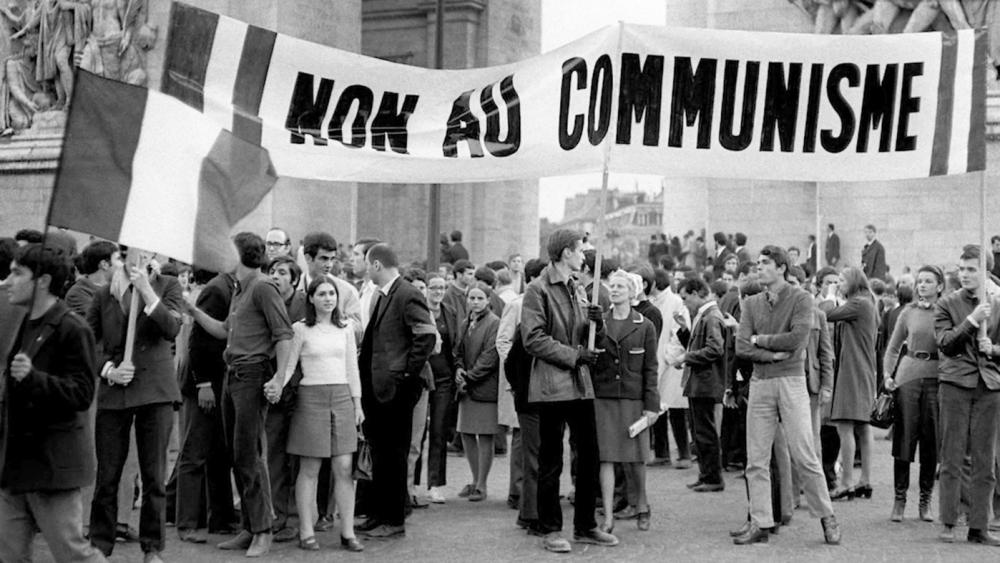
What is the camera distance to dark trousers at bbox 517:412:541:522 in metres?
9.88

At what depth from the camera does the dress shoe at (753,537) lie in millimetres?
9695

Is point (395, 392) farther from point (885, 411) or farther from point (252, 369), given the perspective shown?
point (885, 411)

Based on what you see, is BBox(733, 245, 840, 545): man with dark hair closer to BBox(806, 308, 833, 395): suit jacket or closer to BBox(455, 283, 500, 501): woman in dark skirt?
BBox(806, 308, 833, 395): suit jacket

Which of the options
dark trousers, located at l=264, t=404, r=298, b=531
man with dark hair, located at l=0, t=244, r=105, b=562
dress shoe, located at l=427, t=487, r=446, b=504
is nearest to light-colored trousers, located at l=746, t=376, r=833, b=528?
dress shoe, located at l=427, t=487, r=446, b=504

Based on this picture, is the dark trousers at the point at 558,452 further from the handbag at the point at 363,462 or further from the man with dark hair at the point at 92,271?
the man with dark hair at the point at 92,271

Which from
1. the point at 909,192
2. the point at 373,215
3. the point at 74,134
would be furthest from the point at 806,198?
the point at 74,134

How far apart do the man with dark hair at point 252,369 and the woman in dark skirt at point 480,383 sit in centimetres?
276

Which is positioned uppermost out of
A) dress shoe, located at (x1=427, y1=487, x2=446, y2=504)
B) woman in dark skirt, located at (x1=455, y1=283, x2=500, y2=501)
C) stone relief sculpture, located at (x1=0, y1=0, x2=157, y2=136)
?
stone relief sculpture, located at (x1=0, y1=0, x2=157, y2=136)

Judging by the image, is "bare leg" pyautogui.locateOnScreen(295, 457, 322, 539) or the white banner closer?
the white banner

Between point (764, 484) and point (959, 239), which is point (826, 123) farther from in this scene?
point (959, 239)

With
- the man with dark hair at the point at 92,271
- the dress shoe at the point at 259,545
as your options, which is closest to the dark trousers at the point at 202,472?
the dress shoe at the point at 259,545

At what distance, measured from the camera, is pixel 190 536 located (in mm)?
9711

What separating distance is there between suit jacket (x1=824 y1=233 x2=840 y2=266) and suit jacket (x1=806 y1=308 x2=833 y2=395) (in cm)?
959

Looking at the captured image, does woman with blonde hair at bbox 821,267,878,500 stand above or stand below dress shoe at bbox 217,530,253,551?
above
